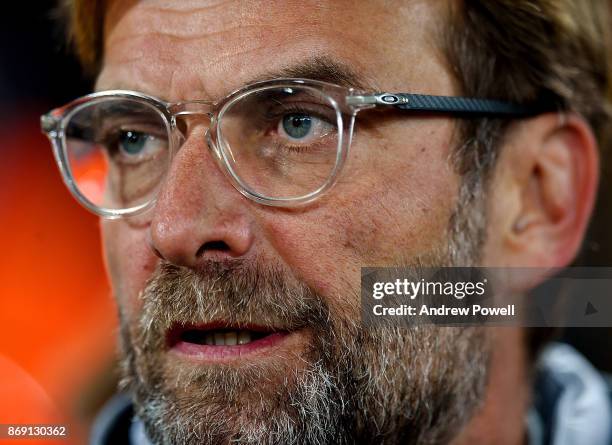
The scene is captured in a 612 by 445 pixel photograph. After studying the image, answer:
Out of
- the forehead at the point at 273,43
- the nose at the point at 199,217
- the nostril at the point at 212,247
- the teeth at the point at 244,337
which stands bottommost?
the teeth at the point at 244,337

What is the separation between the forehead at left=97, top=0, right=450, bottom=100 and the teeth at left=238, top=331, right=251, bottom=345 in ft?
1.11

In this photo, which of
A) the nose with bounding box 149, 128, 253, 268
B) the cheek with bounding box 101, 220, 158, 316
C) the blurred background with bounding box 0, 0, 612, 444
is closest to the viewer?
Result: the nose with bounding box 149, 128, 253, 268

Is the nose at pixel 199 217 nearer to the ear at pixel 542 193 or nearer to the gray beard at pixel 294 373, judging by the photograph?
the gray beard at pixel 294 373

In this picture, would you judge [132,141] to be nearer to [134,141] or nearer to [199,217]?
[134,141]

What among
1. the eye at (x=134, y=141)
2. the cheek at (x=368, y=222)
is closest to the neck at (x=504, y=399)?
the cheek at (x=368, y=222)

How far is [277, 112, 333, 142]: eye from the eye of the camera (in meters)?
0.96

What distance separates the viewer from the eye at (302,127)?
38.0 inches

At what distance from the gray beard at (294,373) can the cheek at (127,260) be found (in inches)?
1.4

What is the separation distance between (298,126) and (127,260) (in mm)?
340

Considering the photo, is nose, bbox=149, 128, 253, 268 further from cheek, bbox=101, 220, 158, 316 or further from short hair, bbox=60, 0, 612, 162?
short hair, bbox=60, 0, 612, 162

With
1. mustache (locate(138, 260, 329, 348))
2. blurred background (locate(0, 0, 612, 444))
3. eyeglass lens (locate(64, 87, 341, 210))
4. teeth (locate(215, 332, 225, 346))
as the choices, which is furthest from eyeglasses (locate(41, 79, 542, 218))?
blurred background (locate(0, 0, 612, 444))

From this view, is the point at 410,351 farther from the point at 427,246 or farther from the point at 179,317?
the point at 179,317

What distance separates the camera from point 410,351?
1.00 m

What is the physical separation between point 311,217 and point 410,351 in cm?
26
